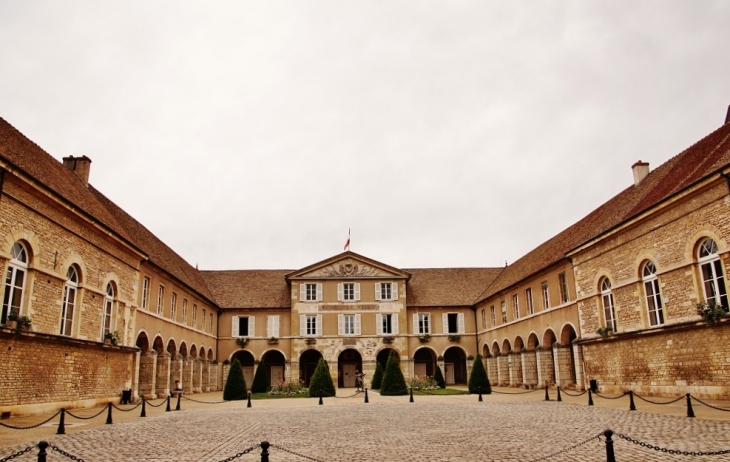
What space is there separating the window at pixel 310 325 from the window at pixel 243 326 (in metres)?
3.38

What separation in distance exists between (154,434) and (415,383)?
22.5 meters

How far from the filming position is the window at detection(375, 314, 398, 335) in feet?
131

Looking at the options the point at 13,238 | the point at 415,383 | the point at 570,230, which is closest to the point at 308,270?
the point at 415,383

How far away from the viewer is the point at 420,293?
4194 cm

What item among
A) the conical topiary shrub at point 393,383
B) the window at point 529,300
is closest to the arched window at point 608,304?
the window at point 529,300

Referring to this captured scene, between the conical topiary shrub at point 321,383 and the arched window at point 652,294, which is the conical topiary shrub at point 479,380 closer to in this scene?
the conical topiary shrub at point 321,383

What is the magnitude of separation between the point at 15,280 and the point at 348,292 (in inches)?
1044

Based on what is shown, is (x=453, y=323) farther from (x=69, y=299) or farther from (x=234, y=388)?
(x=69, y=299)

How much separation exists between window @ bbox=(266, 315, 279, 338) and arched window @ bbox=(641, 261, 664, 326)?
26023 mm

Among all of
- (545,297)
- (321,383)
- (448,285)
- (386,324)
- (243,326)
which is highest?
(448,285)

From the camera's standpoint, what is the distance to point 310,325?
39.8m

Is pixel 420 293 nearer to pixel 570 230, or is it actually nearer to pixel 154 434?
pixel 570 230

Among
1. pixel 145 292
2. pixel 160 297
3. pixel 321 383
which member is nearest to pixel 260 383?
pixel 321 383

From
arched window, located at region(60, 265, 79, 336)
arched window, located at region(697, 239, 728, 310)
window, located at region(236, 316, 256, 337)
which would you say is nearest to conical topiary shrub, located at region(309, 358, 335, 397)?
arched window, located at region(60, 265, 79, 336)
